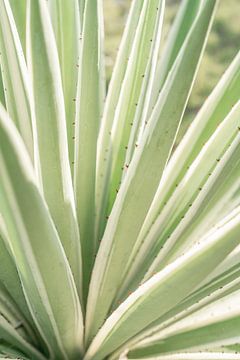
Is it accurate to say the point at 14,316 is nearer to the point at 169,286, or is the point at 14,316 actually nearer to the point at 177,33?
the point at 169,286

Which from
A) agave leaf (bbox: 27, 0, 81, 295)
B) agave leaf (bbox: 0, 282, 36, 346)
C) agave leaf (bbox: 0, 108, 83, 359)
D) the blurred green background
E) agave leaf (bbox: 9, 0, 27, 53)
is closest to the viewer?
agave leaf (bbox: 0, 108, 83, 359)

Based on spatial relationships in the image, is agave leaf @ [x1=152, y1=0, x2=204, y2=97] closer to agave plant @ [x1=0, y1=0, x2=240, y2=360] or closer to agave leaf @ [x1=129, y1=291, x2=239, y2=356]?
agave plant @ [x1=0, y1=0, x2=240, y2=360]

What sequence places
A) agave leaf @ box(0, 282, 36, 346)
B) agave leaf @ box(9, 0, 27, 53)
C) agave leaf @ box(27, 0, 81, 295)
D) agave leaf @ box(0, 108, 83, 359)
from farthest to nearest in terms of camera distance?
agave leaf @ box(9, 0, 27, 53) < agave leaf @ box(0, 282, 36, 346) < agave leaf @ box(27, 0, 81, 295) < agave leaf @ box(0, 108, 83, 359)

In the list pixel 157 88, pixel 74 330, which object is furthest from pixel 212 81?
pixel 74 330

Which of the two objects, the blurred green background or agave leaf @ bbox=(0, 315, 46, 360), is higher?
the blurred green background

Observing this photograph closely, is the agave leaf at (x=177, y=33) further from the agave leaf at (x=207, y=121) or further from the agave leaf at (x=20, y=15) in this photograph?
the agave leaf at (x=20, y=15)

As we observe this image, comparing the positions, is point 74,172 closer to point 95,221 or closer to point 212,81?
point 95,221

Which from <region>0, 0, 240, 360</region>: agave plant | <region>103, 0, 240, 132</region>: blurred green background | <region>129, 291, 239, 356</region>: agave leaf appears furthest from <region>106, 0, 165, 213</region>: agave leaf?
<region>103, 0, 240, 132</region>: blurred green background
